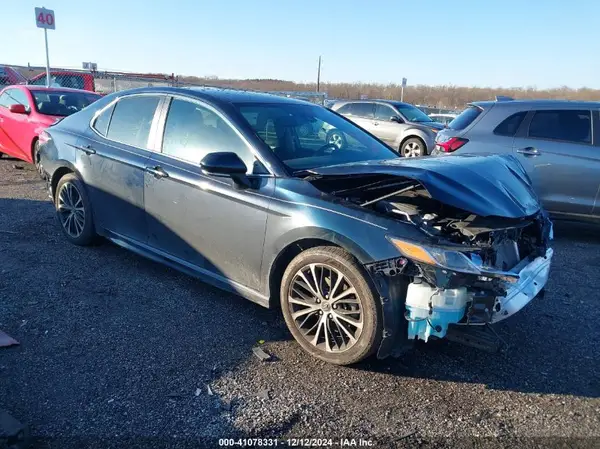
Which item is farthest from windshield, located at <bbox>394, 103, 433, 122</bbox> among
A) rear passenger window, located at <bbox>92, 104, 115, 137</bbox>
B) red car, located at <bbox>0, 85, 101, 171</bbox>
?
rear passenger window, located at <bbox>92, 104, 115, 137</bbox>

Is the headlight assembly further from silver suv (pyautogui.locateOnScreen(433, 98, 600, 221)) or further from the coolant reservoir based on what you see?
silver suv (pyautogui.locateOnScreen(433, 98, 600, 221))

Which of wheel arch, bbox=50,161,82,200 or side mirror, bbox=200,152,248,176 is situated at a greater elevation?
side mirror, bbox=200,152,248,176

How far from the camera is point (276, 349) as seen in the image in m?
3.43

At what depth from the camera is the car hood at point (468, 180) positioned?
9.94 feet

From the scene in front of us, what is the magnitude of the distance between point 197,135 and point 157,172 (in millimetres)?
465

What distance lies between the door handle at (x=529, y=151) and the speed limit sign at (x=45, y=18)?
38.5 feet

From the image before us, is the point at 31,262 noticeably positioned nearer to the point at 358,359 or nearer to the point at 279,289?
the point at 279,289

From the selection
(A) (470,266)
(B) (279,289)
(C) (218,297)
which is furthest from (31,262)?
(A) (470,266)

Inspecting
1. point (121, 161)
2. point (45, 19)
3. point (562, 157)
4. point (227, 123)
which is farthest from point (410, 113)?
point (227, 123)

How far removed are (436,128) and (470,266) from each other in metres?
11.7

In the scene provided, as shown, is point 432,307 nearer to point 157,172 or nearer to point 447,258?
point 447,258

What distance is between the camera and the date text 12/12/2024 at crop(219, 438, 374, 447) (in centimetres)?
250

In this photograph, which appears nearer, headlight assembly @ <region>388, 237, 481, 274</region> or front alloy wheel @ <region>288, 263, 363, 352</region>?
headlight assembly @ <region>388, 237, 481, 274</region>

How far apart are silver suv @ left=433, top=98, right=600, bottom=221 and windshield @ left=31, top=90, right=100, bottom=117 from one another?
663cm
